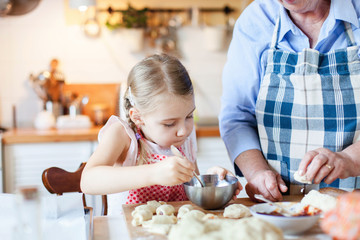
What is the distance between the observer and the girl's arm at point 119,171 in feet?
3.45

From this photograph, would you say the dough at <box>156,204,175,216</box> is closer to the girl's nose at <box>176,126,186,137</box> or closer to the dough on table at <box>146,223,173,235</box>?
the dough on table at <box>146,223,173,235</box>

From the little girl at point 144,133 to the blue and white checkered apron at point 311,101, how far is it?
0.29m

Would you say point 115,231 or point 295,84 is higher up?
point 295,84

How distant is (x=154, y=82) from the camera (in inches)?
51.0

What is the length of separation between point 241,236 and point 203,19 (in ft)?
8.65

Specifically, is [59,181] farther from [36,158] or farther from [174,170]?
[36,158]

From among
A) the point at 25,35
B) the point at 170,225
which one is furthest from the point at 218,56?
the point at 170,225

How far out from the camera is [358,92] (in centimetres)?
140

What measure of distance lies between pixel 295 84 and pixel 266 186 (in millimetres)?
349

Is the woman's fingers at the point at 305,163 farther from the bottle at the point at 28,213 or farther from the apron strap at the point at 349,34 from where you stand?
the bottle at the point at 28,213

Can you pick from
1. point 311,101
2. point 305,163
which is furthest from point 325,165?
point 311,101

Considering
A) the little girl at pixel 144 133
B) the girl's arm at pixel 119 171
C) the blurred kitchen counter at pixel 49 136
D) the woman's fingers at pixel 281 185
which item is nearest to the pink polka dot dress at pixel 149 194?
the little girl at pixel 144 133

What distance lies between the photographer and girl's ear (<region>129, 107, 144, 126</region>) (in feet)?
4.40

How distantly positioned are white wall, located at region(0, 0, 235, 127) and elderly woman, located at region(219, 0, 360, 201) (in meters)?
1.81
